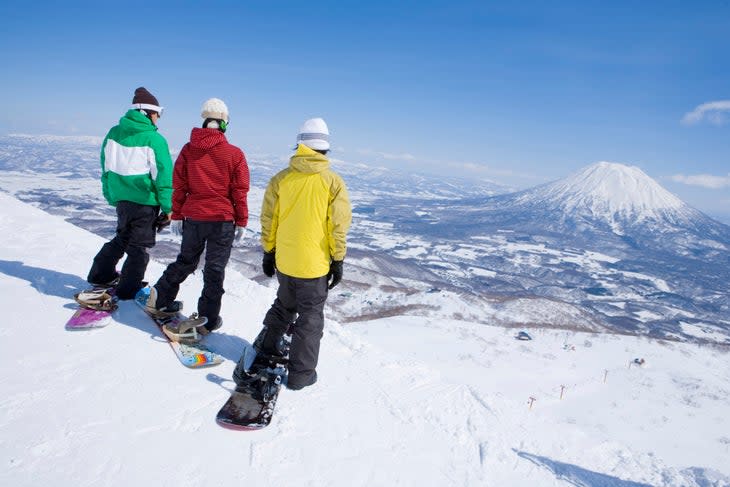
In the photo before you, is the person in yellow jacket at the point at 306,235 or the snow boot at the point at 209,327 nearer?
the person in yellow jacket at the point at 306,235

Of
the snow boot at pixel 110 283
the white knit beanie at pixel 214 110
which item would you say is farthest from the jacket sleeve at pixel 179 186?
the snow boot at pixel 110 283

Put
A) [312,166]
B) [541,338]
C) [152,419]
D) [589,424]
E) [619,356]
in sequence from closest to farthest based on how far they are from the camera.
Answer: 1. [152,419]
2. [312,166]
3. [589,424]
4. [619,356]
5. [541,338]

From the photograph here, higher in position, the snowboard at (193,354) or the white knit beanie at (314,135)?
the white knit beanie at (314,135)

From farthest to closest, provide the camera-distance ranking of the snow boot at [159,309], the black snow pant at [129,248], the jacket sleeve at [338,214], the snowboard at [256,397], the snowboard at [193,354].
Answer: the snow boot at [159,309]
the black snow pant at [129,248]
the snowboard at [193,354]
the jacket sleeve at [338,214]
the snowboard at [256,397]

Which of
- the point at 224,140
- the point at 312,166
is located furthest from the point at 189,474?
the point at 224,140

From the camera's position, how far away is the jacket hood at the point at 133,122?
15.9 feet

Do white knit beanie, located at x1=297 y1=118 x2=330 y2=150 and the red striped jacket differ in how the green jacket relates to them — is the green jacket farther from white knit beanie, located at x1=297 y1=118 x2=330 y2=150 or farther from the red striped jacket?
white knit beanie, located at x1=297 y1=118 x2=330 y2=150

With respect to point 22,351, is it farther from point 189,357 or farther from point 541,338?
point 541,338

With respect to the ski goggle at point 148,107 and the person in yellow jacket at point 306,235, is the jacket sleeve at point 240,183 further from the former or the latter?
the ski goggle at point 148,107

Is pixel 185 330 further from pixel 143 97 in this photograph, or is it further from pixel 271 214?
pixel 143 97

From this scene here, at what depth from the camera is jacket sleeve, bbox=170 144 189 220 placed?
15.6ft

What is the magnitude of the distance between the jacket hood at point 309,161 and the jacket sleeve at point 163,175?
2.08 meters

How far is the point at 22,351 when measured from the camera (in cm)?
408

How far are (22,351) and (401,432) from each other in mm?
4233
